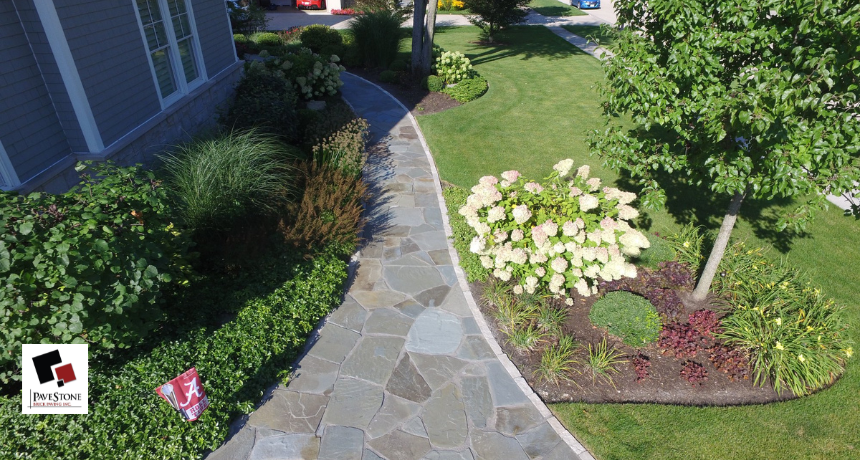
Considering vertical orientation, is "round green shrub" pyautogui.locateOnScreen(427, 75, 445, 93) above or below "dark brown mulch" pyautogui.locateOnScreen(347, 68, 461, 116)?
above

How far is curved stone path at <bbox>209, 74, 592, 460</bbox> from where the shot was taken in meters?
4.25

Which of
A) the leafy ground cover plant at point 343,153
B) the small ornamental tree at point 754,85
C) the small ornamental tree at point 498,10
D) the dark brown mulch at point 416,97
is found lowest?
the dark brown mulch at point 416,97

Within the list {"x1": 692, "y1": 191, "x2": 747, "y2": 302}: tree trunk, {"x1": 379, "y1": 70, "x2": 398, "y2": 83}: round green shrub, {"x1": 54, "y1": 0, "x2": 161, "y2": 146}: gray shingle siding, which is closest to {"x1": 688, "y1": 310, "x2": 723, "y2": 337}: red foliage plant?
{"x1": 692, "y1": 191, "x2": 747, "y2": 302}: tree trunk

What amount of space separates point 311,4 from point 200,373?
30.2 m

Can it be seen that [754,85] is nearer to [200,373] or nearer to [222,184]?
[200,373]

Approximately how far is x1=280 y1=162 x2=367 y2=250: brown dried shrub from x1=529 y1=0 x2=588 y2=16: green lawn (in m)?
27.0

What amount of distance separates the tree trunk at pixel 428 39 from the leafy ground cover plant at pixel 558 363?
10937mm

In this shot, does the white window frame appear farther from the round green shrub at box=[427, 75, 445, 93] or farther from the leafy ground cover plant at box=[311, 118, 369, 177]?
the round green shrub at box=[427, 75, 445, 93]

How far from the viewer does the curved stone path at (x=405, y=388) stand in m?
4.25

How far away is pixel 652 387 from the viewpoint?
4.93 metres

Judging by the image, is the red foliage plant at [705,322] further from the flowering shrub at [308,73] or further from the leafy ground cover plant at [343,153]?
the flowering shrub at [308,73]

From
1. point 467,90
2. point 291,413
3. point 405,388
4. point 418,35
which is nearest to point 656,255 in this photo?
point 405,388

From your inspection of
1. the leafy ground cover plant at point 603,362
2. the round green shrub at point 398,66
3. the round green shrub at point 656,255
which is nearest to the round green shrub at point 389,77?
the round green shrub at point 398,66

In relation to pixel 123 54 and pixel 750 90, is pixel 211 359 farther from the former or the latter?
pixel 750 90
